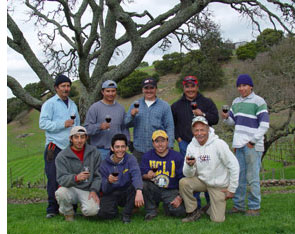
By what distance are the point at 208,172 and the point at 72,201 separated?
2157 millimetres

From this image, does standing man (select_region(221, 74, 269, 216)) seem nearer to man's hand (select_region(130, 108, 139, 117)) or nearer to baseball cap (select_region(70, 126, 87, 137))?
man's hand (select_region(130, 108, 139, 117))

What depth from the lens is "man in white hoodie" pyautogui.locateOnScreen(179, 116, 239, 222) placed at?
521cm

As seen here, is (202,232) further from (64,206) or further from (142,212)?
(64,206)

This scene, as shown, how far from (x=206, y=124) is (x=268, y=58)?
18974 mm

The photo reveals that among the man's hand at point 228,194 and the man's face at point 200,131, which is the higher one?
the man's face at point 200,131

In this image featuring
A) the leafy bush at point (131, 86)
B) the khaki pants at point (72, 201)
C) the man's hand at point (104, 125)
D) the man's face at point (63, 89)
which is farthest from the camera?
the leafy bush at point (131, 86)

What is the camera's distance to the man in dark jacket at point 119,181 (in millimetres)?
5305

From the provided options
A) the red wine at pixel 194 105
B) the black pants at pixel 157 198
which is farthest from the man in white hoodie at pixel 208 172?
the red wine at pixel 194 105

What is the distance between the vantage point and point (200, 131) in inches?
209

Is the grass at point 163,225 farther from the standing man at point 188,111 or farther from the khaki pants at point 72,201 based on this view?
the standing man at point 188,111

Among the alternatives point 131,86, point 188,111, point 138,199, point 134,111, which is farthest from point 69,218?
point 131,86

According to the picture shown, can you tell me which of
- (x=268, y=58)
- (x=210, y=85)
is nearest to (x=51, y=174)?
(x=268, y=58)

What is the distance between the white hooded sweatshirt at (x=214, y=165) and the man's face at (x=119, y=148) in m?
0.99
